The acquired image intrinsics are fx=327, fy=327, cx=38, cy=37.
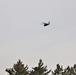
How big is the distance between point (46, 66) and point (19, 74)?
10416mm

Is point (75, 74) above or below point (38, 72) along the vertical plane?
above

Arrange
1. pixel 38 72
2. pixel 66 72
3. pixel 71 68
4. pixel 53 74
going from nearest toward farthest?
pixel 38 72 → pixel 53 74 → pixel 66 72 → pixel 71 68

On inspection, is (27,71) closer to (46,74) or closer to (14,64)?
(14,64)

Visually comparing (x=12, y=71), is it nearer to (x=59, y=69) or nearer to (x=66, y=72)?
(x=59, y=69)

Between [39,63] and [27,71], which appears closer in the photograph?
[27,71]

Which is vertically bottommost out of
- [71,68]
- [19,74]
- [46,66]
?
[19,74]

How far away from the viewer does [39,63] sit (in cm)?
6178

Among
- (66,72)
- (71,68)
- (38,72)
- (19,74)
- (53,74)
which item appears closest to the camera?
(19,74)

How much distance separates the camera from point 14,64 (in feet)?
177

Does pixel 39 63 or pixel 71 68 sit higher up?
pixel 71 68

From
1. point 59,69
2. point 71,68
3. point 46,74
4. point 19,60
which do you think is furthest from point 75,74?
point 19,60

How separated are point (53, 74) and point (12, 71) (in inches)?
846

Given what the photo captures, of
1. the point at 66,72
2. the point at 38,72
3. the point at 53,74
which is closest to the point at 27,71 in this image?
the point at 38,72

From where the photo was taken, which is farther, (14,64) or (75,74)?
(75,74)
